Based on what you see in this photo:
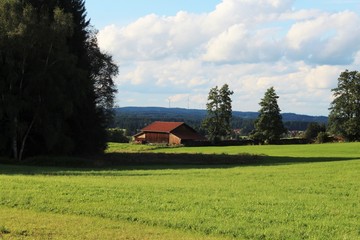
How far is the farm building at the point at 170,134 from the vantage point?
409ft

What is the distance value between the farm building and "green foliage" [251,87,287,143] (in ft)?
74.2

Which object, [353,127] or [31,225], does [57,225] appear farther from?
[353,127]

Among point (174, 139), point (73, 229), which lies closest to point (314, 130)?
point (174, 139)

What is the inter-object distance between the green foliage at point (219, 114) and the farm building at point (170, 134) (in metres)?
8.29

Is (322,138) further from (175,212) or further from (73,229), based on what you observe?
(73,229)

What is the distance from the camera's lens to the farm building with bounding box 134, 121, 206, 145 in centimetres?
12469

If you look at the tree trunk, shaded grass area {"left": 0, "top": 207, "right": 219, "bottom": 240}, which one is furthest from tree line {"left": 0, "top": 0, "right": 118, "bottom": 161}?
shaded grass area {"left": 0, "top": 207, "right": 219, "bottom": 240}

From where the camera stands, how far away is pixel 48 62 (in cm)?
4650

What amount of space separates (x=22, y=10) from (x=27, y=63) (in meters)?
5.07

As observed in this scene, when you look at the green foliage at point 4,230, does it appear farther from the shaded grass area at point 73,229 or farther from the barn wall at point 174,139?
the barn wall at point 174,139

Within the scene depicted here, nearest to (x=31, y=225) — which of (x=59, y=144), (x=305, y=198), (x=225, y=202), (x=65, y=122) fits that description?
(x=225, y=202)

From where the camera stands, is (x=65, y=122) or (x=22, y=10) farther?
(x=65, y=122)

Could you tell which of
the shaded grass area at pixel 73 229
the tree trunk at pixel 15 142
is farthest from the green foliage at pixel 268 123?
the shaded grass area at pixel 73 229

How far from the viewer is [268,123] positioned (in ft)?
344
